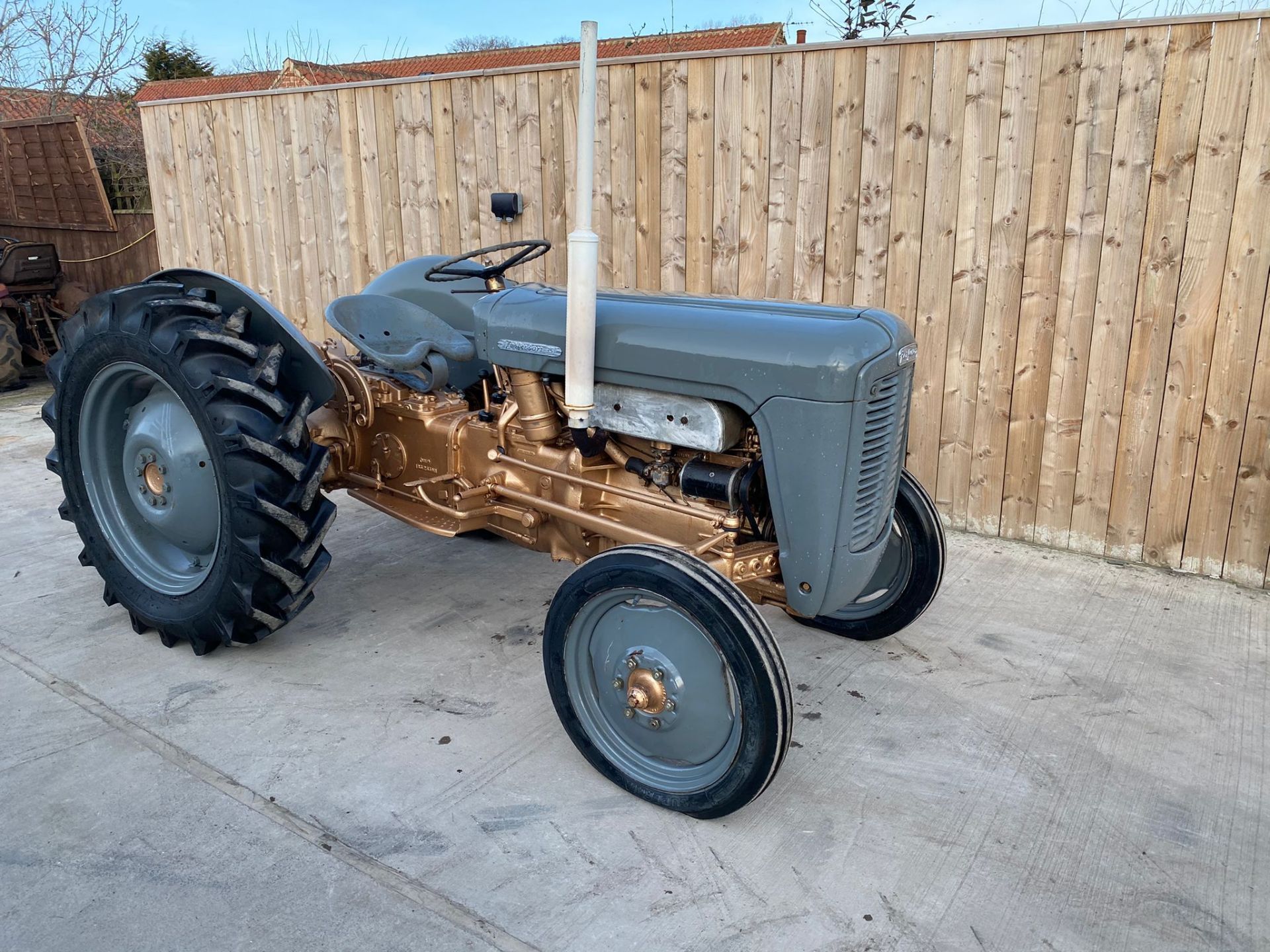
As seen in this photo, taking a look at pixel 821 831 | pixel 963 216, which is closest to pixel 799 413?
pixel 821 831

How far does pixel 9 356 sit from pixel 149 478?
5.66m

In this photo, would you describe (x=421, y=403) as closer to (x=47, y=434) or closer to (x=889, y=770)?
(x=889, y=770)

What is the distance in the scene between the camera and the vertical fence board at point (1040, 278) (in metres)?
3.78

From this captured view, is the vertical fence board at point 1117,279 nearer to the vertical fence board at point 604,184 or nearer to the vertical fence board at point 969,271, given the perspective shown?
the vertical fence board at point 969,271

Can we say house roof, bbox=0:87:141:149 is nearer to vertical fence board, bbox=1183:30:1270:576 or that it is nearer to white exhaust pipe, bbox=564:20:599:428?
white exhaust pipe, bbox=564:20:599:428

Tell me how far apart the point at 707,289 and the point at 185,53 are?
2058 cm

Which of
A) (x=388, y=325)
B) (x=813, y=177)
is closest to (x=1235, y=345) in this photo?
(x=813, y=177)

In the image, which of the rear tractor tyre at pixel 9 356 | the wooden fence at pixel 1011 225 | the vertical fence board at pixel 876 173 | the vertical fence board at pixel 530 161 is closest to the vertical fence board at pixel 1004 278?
the wooden fence at pixel 1011 225

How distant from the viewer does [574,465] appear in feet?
9.25

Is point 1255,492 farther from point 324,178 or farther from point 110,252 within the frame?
point 110,252

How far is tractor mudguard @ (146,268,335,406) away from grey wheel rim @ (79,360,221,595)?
34cm

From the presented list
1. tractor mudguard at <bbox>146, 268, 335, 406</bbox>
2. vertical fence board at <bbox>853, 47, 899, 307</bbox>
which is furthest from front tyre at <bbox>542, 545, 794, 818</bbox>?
vertical fence board at <bbox>853, 47, 899, 307</bbox>

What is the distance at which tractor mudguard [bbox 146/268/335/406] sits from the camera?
Answer: 123 inches

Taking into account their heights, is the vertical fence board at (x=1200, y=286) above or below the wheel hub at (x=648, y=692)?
above
